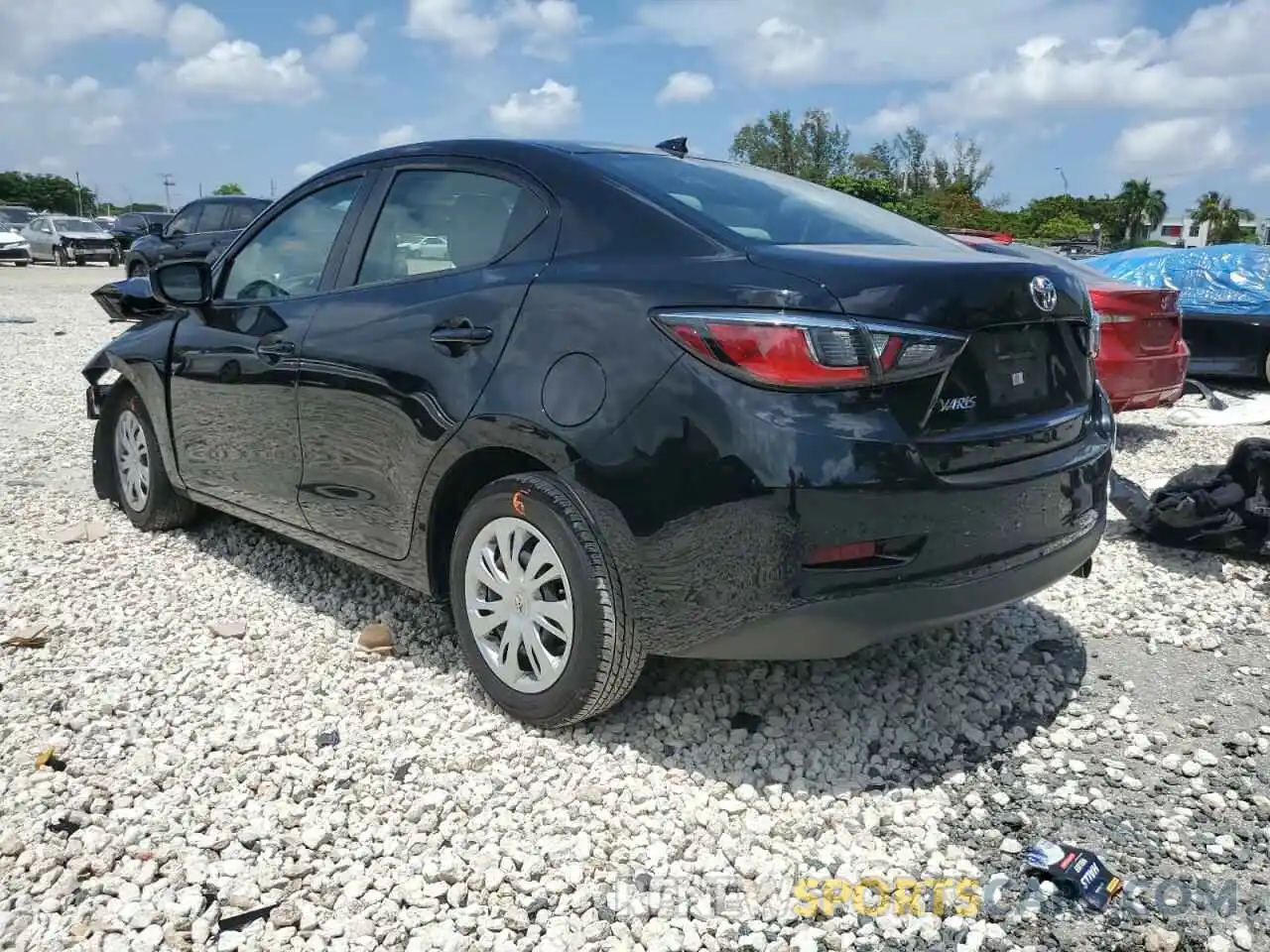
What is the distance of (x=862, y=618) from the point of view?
262cm

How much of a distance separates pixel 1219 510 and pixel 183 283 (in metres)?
4.64

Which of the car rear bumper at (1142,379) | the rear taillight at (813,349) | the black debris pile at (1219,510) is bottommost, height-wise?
the black debris pile at (1219,510)

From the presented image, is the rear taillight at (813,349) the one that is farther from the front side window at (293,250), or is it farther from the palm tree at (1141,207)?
the palm tree at (1141,207)

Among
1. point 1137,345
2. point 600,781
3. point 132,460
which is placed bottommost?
point 600,781

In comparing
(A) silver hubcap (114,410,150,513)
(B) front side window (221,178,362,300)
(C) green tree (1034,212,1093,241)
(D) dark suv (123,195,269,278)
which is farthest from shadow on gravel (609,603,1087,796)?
(C) green tree (1034,212,1093,241)

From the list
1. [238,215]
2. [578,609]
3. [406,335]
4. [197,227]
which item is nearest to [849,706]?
[578,609]

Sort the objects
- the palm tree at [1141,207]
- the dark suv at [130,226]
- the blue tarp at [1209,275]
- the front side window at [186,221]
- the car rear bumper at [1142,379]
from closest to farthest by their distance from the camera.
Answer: the car rear bumper at [1142,379]
the blue tarp at [1209,275]
the front side window at [186,221]
the dark suv at [130,226]
the palm tree at [1141,207]

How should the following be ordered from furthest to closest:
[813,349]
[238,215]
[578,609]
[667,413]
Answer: [238,215], [578,609], [667,413], [813,349]

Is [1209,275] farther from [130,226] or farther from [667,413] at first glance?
[130,226]

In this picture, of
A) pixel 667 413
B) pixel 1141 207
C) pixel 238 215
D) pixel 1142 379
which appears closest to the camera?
pixel 667 413

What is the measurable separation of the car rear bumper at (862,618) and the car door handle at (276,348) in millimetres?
1970

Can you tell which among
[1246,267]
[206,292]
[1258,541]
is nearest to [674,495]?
[206,292]

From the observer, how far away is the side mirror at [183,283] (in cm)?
430

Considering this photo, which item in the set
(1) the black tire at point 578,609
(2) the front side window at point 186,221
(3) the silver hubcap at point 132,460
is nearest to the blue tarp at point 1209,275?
(3) the silver hubcap at point 132,460
